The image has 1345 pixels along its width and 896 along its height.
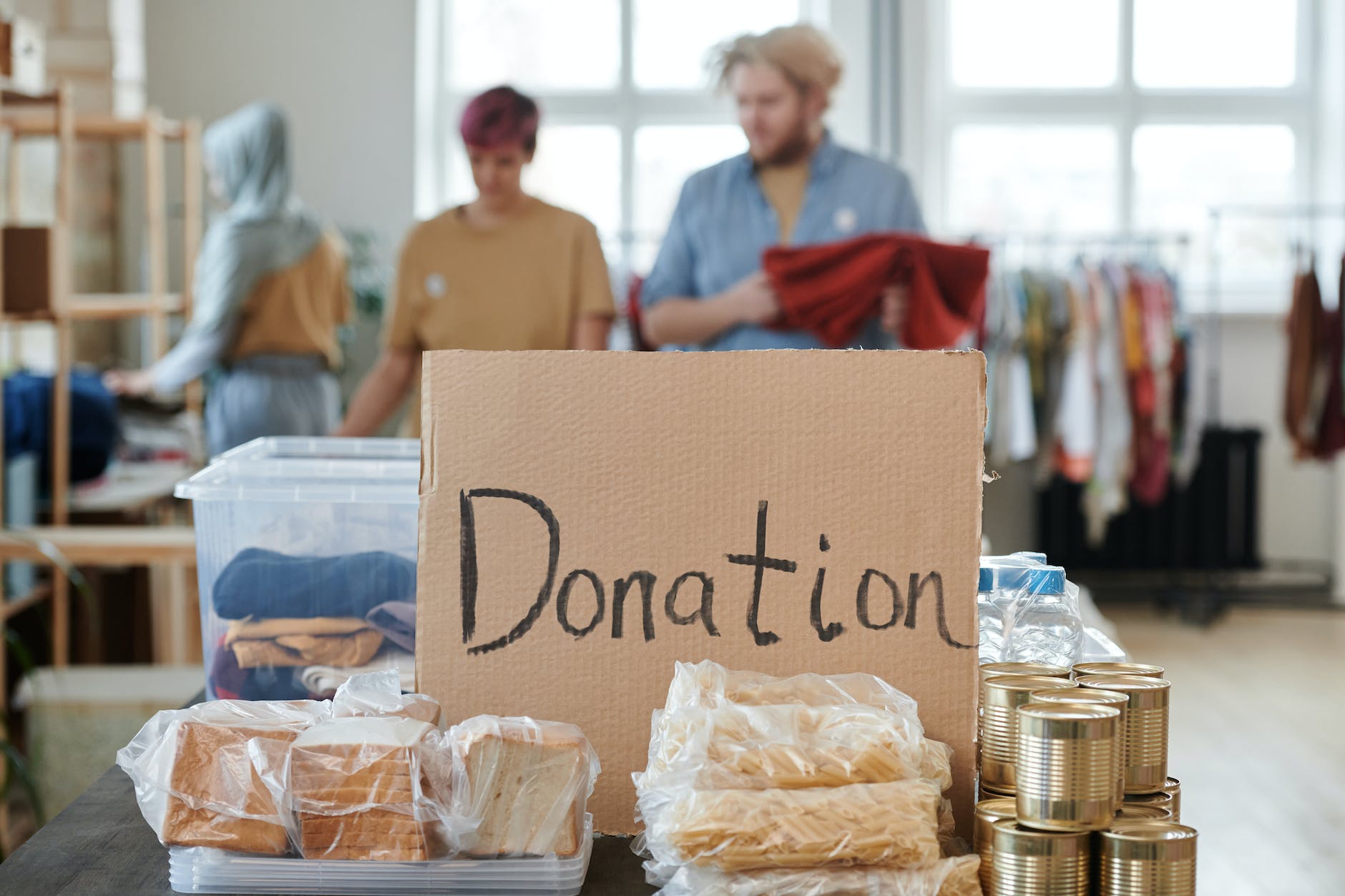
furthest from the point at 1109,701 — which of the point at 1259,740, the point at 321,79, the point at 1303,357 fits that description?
the point at 321,79

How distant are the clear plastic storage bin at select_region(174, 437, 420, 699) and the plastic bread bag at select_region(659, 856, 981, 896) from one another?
39 cm

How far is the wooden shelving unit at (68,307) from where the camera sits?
247cm

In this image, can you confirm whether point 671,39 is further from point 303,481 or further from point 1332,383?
point 303,481

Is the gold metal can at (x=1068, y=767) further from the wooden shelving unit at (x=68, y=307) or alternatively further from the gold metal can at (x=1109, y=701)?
the wooden shelving unit at (x=68, y=307)

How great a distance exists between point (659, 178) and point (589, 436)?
5.06 m

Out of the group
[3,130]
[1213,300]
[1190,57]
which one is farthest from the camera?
[1190,57]

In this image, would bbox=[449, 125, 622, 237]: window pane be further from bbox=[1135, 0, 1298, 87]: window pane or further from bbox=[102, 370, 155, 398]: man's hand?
bbox=[1135, 0, 1298, 87]: window pane

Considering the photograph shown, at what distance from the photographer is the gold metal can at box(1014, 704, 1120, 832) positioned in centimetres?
60

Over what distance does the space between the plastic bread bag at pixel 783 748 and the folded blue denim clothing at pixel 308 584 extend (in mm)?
356

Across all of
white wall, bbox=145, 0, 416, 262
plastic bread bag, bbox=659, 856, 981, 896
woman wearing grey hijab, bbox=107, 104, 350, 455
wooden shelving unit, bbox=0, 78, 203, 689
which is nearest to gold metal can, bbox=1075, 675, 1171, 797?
plastic bread bag, bbox=659, 856, 981, 896

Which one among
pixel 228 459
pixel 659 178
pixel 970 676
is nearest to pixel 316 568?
pixel 228 459

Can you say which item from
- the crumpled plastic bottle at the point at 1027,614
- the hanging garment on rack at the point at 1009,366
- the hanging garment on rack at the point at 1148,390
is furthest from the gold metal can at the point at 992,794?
the hanging garment on rack at the point at 1148,390

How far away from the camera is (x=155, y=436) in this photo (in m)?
4.14

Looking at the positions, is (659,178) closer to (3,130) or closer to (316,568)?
(3,130)
